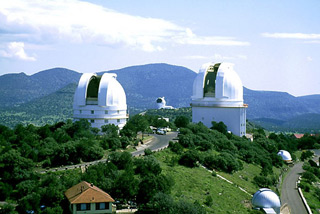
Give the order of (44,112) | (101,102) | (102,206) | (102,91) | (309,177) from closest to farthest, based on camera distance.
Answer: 1. (102,206)
2. (309,177)
3. (101,102)
4. (102,91)
5. (44,112)

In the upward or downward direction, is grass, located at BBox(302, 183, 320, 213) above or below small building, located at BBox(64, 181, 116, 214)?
below

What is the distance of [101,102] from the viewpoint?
143 feet

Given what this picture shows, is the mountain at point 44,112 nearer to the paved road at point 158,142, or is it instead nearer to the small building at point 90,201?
the paved road at point 158,142

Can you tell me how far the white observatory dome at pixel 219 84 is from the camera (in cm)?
5172

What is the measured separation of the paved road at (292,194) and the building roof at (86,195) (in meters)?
17.3

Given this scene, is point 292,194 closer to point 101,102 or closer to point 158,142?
point 158,142

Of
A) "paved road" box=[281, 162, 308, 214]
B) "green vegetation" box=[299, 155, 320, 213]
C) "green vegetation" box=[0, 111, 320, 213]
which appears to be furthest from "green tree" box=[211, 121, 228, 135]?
"green vegetation" box=[299, 155, 320, 213]

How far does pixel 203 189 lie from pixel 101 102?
58.4 ft

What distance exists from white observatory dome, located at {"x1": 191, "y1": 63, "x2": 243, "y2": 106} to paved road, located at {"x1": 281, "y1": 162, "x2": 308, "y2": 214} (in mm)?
11548

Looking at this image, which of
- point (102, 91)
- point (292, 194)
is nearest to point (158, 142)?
point (102, 91)

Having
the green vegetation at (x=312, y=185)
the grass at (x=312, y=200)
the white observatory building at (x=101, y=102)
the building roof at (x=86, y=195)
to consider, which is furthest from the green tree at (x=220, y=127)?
the building roof at (x=86, y=195)

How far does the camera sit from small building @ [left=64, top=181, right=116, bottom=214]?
22.2m

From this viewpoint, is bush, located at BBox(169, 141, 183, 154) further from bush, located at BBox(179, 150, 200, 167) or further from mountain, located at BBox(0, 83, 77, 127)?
mountain, located at BBox(0, 83, 77, 127)

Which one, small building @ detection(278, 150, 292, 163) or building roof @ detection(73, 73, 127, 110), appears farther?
small building @ detection(278, 150, 292, 163)
